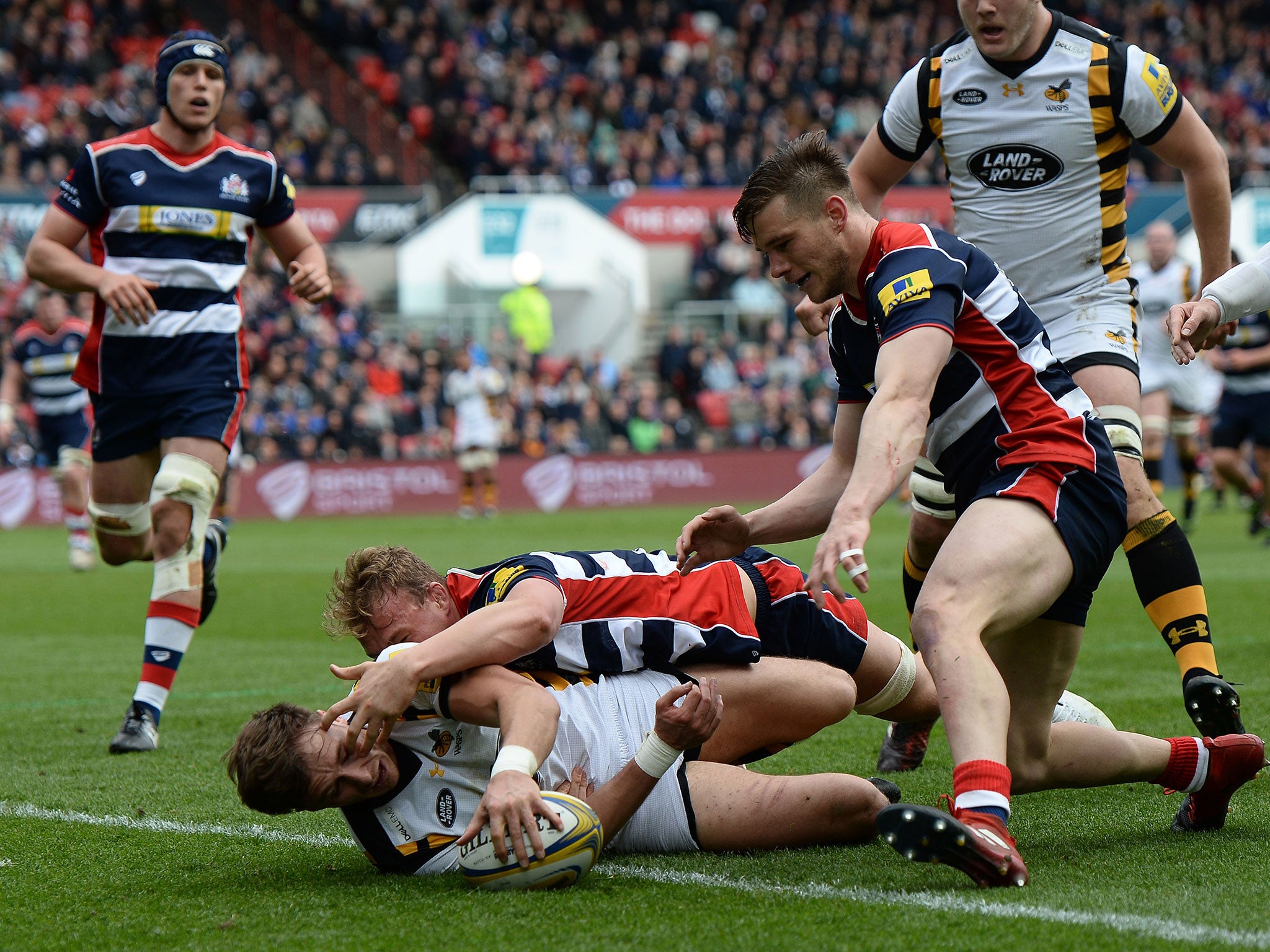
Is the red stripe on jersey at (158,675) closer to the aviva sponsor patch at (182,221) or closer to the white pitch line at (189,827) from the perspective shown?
the white pitch line at (189,827)

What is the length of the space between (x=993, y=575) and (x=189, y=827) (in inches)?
92.0

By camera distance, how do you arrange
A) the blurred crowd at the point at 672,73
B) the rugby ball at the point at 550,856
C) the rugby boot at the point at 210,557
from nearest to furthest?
the rugby ball at the point at 550,856 → the rugby boot at the point at 210,557 → the blurred crowd at the point at 672,73

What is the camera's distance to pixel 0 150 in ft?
79.5

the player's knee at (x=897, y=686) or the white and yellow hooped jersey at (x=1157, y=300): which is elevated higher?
the white and yellow hooped jersey at (x=1157, y=300)

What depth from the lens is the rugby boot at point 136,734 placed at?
5391 millimetres

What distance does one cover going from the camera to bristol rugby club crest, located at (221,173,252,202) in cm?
602

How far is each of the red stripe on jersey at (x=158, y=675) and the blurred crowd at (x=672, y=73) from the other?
79.7ft

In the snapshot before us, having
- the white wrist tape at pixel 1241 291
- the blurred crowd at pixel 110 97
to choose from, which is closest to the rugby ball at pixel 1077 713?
the white wrist tape at pixel 1241 291

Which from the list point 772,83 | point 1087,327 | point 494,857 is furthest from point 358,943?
point 772,83

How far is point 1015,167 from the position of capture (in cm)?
509

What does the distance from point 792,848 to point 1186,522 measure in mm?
12884

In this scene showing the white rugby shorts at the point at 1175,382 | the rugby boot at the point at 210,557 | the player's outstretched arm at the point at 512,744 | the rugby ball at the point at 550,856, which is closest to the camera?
the player's outstretched arm at the point at 512,744

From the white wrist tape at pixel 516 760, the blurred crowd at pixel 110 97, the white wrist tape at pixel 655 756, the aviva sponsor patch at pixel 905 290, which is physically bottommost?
the white wrist tape at pixel 655 756

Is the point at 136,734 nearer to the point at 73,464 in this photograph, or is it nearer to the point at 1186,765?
the point at 1186,765
